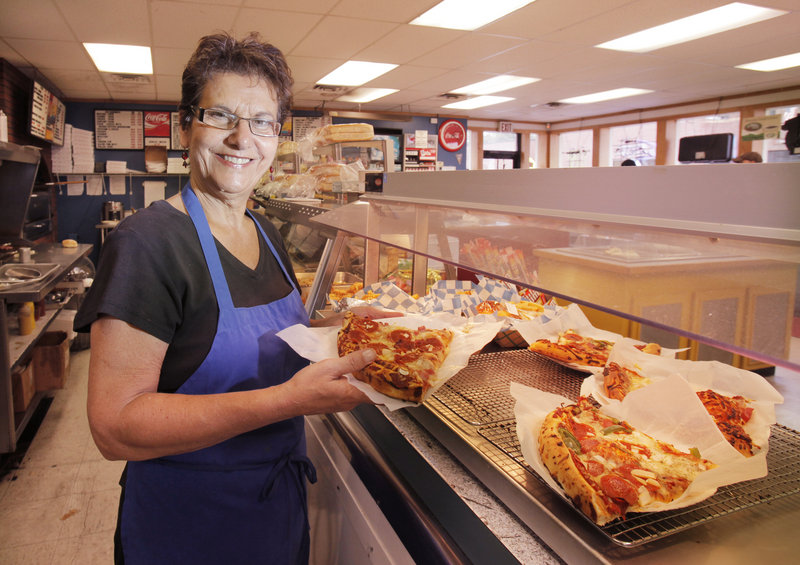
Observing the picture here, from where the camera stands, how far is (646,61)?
6309mm

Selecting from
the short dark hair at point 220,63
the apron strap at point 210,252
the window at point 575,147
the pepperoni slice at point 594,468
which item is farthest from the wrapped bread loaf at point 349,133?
the window at point 575,147

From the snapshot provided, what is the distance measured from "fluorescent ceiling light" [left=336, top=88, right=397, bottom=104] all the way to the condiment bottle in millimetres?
5945

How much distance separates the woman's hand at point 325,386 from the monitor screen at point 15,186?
13.2 ft

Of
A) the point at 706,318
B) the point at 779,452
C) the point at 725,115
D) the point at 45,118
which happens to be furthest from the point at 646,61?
the point at 45,118

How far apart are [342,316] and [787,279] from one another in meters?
1.33

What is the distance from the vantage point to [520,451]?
1110mm

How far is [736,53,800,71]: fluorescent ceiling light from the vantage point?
20.3 feet

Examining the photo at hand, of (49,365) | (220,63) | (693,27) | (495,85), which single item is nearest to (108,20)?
(49,365)

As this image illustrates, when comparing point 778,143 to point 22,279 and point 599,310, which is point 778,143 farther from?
point 22,279

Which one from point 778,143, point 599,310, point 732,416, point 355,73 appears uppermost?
point 355,73

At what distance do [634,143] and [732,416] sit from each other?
10.8m

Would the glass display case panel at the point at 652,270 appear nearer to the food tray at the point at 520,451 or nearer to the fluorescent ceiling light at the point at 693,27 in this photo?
the food tray at the point at 520,451

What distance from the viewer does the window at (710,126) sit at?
8648 millimetres

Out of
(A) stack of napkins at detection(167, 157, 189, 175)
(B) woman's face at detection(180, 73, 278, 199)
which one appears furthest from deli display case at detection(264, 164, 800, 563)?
(A) stack of napkins at detection(167, 157, 189, 175)
